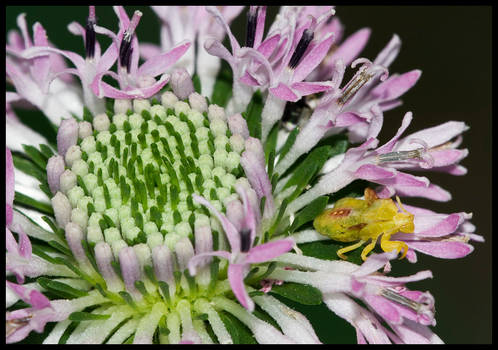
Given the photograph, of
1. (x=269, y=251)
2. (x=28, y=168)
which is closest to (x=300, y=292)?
(x=269, y=251)

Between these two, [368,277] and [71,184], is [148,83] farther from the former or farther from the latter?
[368,277]

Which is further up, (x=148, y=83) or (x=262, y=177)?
(x=148, y=83)

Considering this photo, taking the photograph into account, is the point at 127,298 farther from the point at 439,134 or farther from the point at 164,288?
the point at 439,134

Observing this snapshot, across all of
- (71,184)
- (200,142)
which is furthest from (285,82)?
(71,184)

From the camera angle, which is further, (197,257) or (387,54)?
(387,54)

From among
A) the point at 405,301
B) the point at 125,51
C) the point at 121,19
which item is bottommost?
the point at 405,301

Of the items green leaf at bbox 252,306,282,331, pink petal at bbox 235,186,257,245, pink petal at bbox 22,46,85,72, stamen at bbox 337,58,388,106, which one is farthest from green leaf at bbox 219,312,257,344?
pink petal at bbox 22,46,85,72
